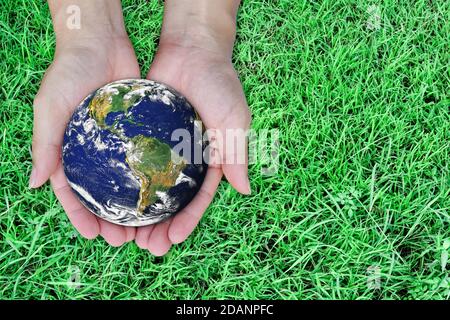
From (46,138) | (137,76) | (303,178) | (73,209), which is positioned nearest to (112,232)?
(73,209)

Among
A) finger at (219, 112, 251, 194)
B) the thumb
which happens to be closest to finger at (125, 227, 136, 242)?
the thumb

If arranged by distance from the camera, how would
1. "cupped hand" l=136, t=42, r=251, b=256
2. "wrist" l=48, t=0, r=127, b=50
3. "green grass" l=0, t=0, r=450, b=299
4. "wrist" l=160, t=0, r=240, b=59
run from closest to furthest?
"cupped hand" l=136, t=42, r=251, b=256 → "green grass" l=0, t=0, r=450, b=299 → "wrist" l=48, t=0, r=127, b=50 → "wrist" l=160, t=0, r=240, b=59

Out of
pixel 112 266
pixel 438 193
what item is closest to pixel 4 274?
pixel 112 266

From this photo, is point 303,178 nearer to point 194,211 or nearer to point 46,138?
point 194,211

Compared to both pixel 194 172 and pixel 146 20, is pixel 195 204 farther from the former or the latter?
pixel 146 20

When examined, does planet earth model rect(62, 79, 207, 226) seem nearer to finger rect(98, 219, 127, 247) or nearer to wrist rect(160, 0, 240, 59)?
finger rect(98, 219, 127, 247)
